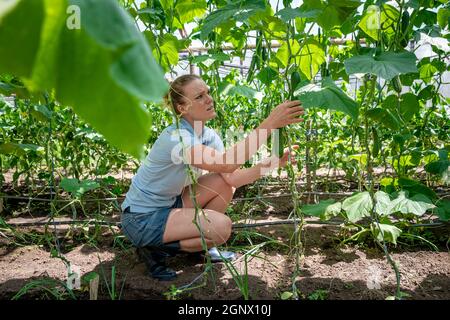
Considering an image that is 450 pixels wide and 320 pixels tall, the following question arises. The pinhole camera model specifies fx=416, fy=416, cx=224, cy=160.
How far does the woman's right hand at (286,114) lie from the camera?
1358 millimetres

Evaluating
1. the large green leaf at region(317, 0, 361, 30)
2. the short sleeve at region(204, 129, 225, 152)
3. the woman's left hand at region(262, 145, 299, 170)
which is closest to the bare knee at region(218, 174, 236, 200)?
the short sleeve at region(204, 129, 225, 152)

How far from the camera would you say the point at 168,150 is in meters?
1.73

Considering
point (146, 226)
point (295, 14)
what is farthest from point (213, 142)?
point (295, 14)

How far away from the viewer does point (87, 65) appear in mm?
170

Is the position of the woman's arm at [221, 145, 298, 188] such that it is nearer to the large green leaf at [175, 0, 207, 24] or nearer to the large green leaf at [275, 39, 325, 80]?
the large green leaf at [275, 39, 325, 80]

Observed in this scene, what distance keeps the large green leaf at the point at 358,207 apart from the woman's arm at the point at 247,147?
41 cm

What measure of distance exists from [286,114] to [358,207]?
500 millimetres

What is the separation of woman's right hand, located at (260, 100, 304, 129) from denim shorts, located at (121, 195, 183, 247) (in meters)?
0.65

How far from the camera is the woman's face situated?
1.75m

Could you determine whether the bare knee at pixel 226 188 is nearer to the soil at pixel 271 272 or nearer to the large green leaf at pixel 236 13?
the soil at pixel 271 272

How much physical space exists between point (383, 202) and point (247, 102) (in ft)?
8.82

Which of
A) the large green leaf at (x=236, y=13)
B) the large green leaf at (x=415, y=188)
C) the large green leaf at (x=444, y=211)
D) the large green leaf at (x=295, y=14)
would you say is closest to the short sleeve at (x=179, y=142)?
the large green leaf at (x=236, y=13)
